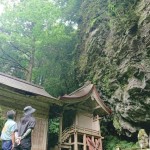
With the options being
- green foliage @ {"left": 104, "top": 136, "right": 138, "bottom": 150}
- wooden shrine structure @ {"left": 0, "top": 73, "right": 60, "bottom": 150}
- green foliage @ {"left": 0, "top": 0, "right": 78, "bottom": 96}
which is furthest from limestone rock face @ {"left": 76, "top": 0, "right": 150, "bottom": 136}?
wooden shrine structure @ {"left": 0, "top": 73, "right": 60, "bottom": 150}

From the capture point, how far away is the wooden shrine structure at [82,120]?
15.2 metres

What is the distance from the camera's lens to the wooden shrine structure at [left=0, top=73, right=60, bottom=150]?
12891 millimetres

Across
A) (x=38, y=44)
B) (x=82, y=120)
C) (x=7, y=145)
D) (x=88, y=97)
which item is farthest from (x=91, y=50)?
(x=7, y=145)

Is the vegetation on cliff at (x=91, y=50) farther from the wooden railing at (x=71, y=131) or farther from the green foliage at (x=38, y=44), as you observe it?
the wooden railing at (x=71, y=131)

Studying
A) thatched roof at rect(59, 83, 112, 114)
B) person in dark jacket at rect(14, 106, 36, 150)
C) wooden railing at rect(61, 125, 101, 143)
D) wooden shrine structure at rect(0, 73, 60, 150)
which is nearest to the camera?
person in dark jacket at rect(14, 106, 36, 150)

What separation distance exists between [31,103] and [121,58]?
762 centimetres

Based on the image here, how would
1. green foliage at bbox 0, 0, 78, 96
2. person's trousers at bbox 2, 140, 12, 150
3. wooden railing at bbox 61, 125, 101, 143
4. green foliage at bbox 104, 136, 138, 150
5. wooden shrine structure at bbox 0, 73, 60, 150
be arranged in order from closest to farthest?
person's trousers at bbox 2, 140, 12, 150 < wooden shrine structure at bbox 0, 73, 60, 150 < wooden railing at bbox 61, 125, 101, 143 < green foliage at bbox 104, 136, 138, 150 < green foliage at bbox 0, 0, 78, 96

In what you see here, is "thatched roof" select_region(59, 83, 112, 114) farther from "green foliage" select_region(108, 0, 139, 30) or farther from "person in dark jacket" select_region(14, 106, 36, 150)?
"person in dark jacket" select_region(14, 106, 36, 150)

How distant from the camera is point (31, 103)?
1402 cm

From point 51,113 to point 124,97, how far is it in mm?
5014

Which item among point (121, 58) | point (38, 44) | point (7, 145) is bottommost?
point (7, 145)

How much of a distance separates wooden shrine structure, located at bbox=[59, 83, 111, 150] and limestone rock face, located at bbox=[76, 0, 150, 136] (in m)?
1.71

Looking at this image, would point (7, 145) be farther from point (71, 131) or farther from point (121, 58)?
point (121, 58)

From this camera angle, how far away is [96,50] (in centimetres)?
2130
